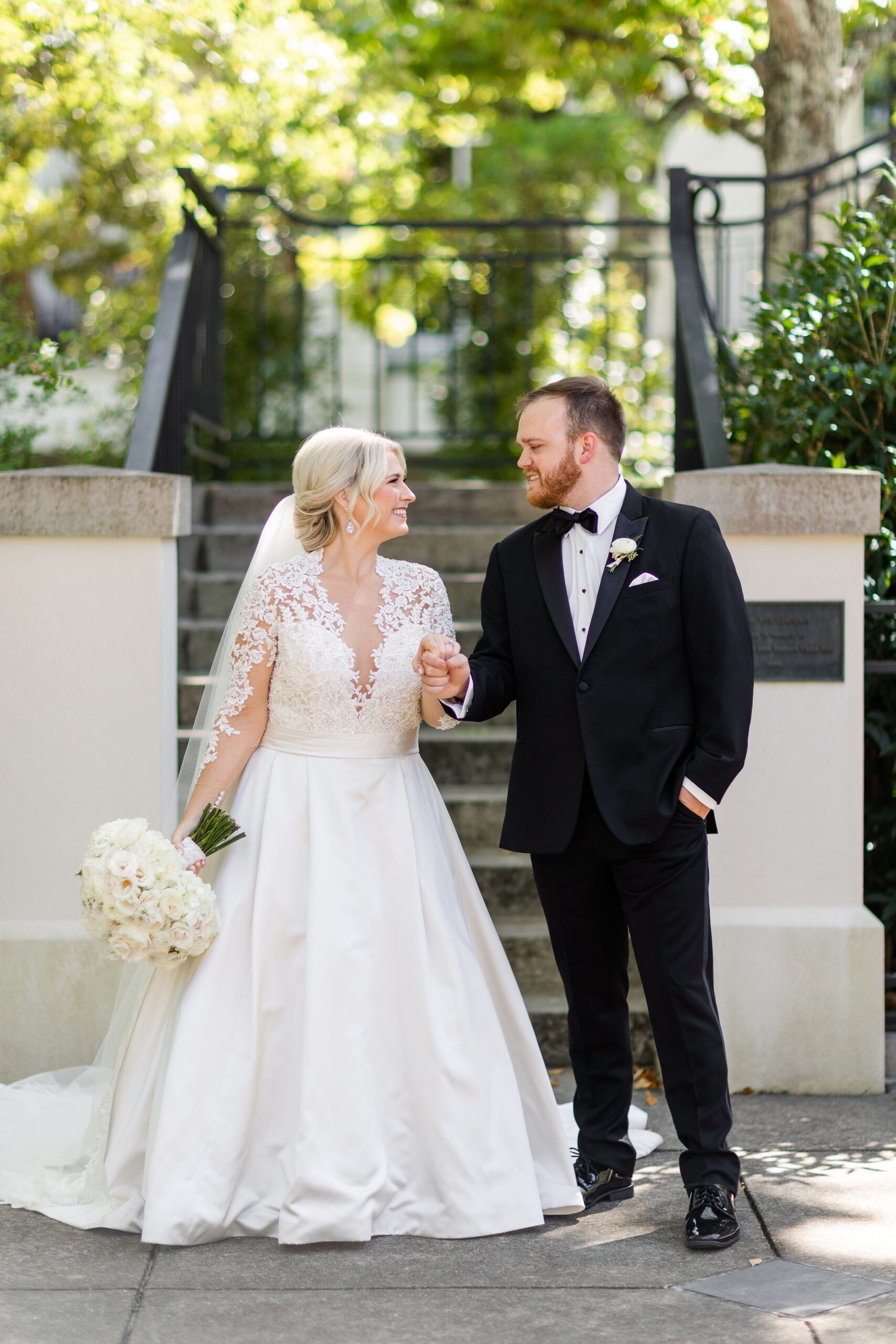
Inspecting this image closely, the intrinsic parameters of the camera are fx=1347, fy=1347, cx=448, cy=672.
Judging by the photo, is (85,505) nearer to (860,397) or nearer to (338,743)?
(338,743)

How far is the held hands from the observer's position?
336 cm

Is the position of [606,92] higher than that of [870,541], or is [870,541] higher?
[606,92]

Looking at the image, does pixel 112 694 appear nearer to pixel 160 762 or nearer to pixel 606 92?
pixel 160 762

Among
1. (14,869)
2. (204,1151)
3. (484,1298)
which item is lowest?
(484,1298)

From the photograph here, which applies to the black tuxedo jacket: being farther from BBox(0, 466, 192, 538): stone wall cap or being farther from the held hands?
BBox(0, 466, 192, 538): stone wall cap

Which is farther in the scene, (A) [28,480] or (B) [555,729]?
(A) [28,480]

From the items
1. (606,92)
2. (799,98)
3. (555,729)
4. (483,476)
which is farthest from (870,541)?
(606,92)

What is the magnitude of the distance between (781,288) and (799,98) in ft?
9.14

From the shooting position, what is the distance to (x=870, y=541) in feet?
16.5

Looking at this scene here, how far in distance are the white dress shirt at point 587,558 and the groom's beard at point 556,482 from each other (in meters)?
0.07

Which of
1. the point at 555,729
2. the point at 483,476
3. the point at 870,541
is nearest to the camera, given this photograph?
the point at 555,729

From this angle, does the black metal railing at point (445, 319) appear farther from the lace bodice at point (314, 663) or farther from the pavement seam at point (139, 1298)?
the pavement seam at point (139, 1298)

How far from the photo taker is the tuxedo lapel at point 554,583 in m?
3.55

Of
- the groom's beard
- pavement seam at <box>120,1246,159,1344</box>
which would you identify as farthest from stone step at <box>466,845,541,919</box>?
pavement seam at <box>120,1246,159,1344</box>
